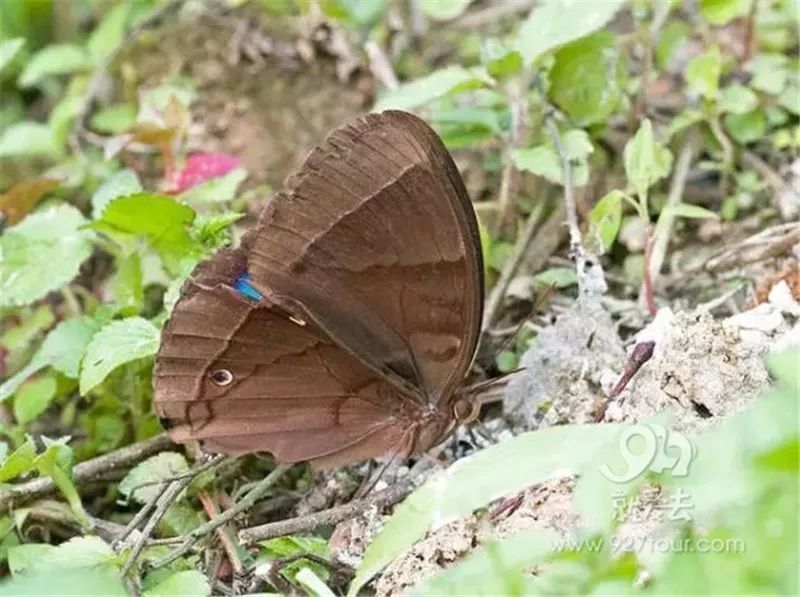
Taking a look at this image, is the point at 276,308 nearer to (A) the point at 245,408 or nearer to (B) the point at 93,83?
(A) the point at 245,408

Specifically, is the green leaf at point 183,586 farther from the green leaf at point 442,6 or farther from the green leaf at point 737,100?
the green leaf at point 737,100

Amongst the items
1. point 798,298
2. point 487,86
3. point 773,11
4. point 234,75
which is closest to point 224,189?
point 487,86

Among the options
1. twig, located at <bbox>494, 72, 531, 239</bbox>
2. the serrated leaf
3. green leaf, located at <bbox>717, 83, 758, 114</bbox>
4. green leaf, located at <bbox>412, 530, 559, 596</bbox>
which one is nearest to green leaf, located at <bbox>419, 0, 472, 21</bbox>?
twig, located at <bbox>494, 72, 531, 239</bbox>

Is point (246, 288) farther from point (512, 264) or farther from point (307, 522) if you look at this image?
point (512, 264)

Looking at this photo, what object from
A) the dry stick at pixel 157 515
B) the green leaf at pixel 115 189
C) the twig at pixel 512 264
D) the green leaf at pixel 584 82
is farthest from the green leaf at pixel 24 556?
the green leaf at pixel 584 82

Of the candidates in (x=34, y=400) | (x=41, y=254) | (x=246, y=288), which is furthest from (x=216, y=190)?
(x=246, y=288)
